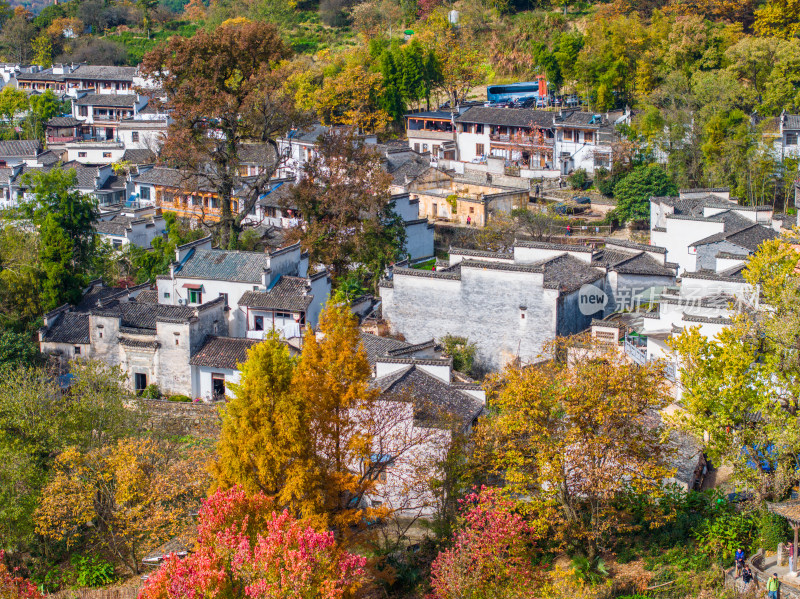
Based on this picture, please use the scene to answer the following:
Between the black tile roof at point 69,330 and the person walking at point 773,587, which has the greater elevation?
the black tile roof at point 69,330

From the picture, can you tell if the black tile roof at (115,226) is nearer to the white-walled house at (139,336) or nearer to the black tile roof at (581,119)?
the white-walled house at (139,336)

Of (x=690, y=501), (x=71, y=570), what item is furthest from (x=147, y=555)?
(x=690, y=501)

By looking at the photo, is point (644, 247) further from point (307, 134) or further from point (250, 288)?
point (307, 134)

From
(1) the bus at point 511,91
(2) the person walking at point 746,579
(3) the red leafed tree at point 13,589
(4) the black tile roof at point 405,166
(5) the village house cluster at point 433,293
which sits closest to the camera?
(3) the red leafed tree at point 13,589

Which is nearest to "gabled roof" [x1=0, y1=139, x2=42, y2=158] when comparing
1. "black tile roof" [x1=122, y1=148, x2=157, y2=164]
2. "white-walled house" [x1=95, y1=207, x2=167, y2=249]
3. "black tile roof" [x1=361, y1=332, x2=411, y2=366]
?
"black tile roof" [x1=122, y1=148, x2=157, y2=164]

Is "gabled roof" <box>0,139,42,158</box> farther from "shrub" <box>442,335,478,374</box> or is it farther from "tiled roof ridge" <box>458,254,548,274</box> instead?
"shrub" <box>442,335,478,374</box>

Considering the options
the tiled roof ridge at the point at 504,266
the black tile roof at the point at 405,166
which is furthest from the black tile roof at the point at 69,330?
the black tile roof at the point at 405,166
